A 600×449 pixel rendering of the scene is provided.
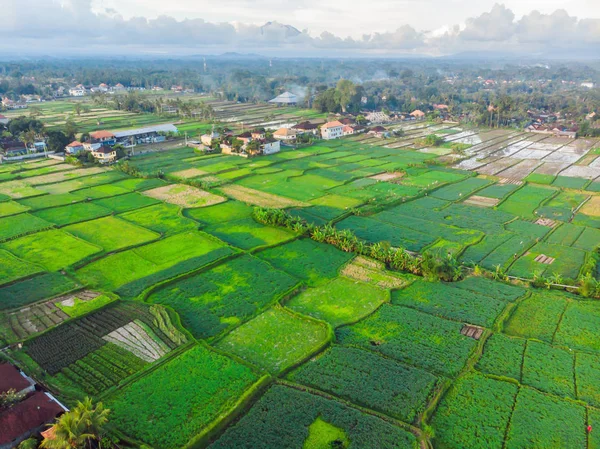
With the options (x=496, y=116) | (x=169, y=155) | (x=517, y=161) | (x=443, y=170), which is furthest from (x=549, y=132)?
(x=169, y=155)

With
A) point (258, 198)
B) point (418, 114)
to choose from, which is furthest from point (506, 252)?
point (418, 114)

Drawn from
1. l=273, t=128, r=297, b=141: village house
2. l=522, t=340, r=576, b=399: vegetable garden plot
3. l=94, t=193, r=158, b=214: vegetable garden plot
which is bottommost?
l=522, t=340, r=576, b=399: vegetable garden plot

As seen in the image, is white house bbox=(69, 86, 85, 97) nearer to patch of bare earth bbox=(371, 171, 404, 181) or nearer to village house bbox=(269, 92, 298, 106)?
village house bbox=(269, 92, 298, 106)

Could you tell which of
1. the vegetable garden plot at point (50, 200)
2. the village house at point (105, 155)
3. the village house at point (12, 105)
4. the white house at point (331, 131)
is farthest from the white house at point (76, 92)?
the vegetable garden plot at point (50, 200)

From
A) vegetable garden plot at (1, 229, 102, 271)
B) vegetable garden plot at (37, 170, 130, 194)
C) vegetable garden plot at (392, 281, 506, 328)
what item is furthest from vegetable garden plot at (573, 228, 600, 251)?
vegetable garden plot at (37, 170, 130, 194)

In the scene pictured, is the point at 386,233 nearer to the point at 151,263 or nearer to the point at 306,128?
the point at 151,263

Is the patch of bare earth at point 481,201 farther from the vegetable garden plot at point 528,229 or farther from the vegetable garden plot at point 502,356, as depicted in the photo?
the vegetable garden plot at point 502,356
